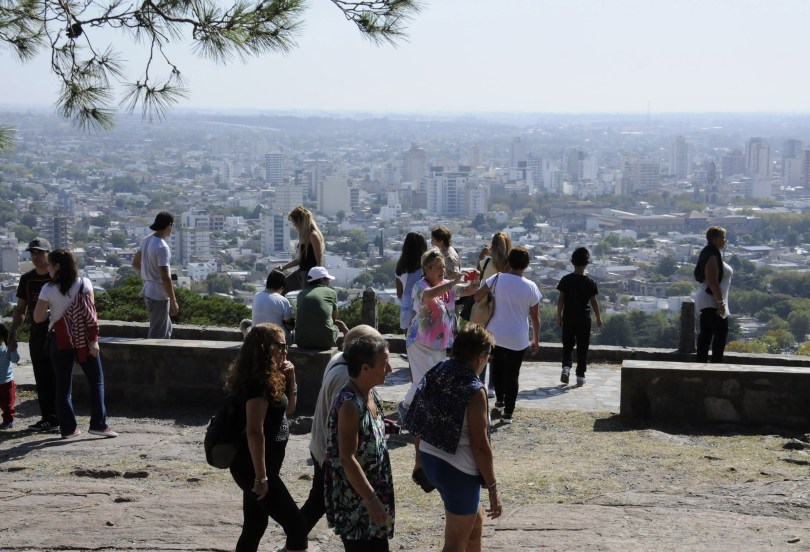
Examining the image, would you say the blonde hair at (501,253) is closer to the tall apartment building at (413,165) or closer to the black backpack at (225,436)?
the black backpack at (225,436)

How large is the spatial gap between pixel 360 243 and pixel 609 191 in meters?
76.2

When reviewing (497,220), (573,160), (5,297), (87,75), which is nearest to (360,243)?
(497,220)

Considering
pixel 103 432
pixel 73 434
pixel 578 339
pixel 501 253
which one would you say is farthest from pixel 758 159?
pixel 73 434

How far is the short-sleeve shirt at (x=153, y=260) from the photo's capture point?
9117 millimetres

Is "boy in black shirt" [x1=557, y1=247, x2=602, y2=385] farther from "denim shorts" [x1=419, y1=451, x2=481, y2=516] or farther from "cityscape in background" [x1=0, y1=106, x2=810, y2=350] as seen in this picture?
"cityscape in background" [x1=0, y1=106, x2=810, y2=350]

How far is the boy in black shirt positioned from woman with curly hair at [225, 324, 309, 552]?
533 centimetres

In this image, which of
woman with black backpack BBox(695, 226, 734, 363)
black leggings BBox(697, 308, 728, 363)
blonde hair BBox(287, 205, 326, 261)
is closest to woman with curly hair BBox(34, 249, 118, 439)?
blonde hair BBox(287, 205, 326, 261)

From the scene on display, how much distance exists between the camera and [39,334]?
8156mm

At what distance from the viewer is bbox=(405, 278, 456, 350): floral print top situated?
24.2 feet

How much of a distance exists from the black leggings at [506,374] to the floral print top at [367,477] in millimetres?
3806

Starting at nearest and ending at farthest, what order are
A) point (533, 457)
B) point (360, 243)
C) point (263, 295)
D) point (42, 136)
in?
point (533, 457) → point (263, 295) → point (360, 243) → point (42, 136)

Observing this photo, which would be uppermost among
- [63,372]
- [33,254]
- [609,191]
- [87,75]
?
[87,75]

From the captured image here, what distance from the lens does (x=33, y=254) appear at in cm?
796

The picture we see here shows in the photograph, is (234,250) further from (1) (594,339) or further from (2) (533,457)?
(2) (533,457)
